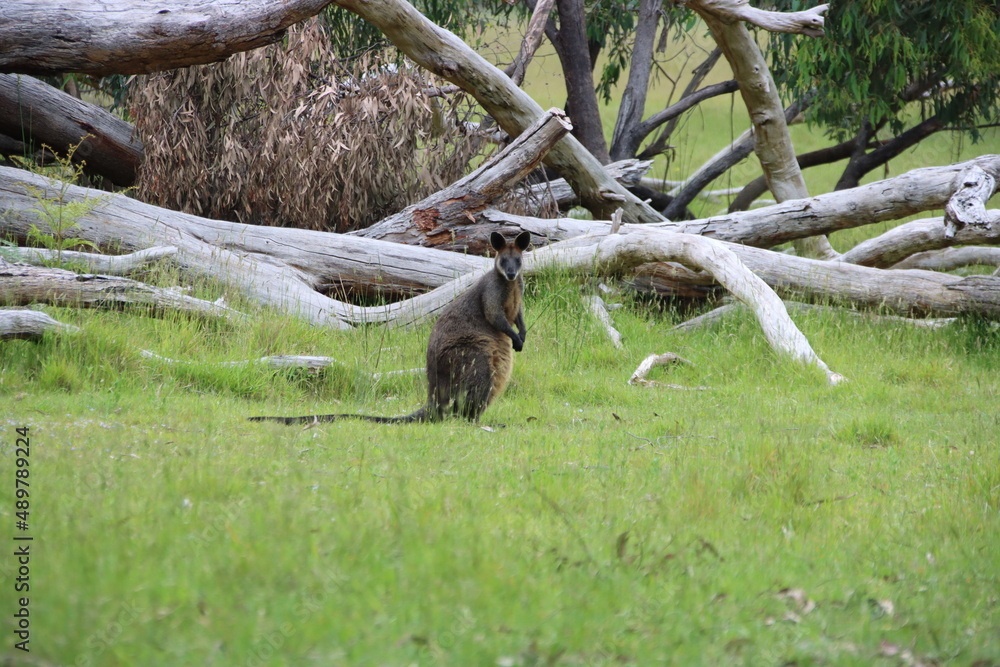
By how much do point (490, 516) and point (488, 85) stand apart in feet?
27.7

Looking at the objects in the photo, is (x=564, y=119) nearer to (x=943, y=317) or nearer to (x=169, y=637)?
(x=943, y=317)

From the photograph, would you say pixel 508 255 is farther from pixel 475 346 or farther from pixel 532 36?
pixel 532 36

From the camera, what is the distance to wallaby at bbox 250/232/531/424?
6.80m

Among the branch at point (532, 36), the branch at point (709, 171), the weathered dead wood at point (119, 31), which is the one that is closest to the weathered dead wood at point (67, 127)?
the weathered dead wood at point (119, 31)

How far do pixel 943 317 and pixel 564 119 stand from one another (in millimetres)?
5121

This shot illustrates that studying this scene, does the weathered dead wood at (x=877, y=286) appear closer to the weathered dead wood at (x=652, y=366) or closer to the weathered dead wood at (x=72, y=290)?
the weathered dead wood at (x=652, y=366)

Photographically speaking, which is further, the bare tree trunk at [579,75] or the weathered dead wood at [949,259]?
the bare tree trunk at [579,75]

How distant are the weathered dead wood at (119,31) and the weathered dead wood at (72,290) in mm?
2333

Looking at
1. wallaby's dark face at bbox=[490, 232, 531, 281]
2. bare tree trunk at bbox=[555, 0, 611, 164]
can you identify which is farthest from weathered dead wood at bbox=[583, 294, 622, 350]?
bare tree trunk at bbox=[555, 0, 611, 164]

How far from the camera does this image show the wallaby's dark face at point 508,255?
724 centimetres

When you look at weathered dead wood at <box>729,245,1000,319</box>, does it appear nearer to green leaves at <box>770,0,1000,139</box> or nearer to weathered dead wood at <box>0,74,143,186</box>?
green leaves at <box>770,0,1000,139</box>

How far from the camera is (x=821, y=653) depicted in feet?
9.08

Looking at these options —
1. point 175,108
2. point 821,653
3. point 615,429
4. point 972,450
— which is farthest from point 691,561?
point 175,108

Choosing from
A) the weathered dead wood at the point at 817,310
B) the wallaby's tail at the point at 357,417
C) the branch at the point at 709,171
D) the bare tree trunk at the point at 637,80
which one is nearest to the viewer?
the wallaby's tail at the point at 357,417
